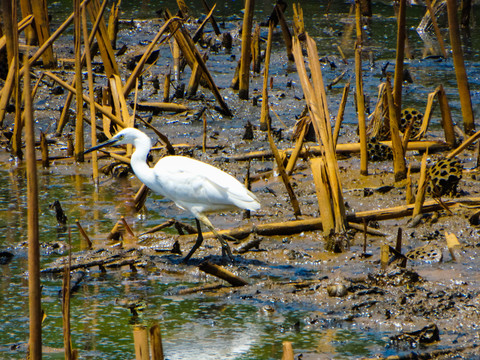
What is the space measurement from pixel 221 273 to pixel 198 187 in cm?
108

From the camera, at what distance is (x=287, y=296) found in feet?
14.2

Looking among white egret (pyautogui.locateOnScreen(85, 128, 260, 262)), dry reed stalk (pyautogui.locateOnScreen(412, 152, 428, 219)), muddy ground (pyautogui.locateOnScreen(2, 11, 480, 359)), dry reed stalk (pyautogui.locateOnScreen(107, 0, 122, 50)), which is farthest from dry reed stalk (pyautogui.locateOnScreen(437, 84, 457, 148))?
dry reed stalk (pyautogui.locateOnScreen(107, 0, 122, 50))

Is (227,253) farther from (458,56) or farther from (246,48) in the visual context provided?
(246,48)

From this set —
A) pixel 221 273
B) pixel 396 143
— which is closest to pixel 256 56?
pixel 396 143

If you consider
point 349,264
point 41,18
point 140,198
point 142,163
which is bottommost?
point 349,264

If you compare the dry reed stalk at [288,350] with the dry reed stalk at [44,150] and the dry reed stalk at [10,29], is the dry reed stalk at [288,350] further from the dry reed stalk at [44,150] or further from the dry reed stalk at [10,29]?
the dry reed stalk at [44,150]

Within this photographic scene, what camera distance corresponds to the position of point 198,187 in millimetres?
5129

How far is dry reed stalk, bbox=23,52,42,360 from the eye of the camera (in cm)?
202

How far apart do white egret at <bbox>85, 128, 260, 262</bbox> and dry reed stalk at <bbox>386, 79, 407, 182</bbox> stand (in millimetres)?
1575

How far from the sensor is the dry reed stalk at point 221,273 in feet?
13.1

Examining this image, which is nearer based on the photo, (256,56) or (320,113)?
(320,113)

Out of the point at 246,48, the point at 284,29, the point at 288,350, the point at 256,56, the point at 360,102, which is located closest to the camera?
the point at 288,350

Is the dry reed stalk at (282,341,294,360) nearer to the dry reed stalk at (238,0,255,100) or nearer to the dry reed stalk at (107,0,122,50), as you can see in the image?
the dry reed stalk at (238,0,255,100)

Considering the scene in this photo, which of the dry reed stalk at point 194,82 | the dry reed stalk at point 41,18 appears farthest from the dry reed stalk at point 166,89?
the dry reed stalk at point 41,18
